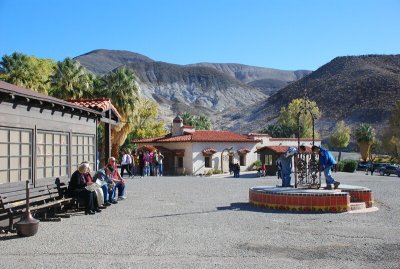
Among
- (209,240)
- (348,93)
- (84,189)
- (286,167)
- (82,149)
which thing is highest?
(348,93)

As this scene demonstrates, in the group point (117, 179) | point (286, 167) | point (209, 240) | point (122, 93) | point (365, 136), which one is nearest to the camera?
point (209, 240)

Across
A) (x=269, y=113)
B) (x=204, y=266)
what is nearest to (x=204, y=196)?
(x=204, y=266)

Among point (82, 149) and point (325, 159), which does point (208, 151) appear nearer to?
point (82, 149)

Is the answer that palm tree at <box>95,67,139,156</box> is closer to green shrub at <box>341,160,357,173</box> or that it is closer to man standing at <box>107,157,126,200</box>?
green shrub at <box>341,160,357,173</box>

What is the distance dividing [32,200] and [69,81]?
26069 millimetres

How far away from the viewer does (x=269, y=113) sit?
448ft

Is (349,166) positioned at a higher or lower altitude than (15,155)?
lower

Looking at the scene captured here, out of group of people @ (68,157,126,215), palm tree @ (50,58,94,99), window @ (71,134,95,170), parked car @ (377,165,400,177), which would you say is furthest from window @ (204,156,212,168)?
group of people @ (68,157,126,215)

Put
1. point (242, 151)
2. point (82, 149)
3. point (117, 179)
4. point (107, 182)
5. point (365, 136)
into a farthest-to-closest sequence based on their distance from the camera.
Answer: point (365, 136) < point (242, 151) < point (82, 149) < point (117, 179) < point (107, 182)

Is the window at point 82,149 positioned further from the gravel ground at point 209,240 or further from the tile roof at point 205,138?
the tile roof at point 205,138

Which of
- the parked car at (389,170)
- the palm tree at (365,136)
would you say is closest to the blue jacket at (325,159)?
the parked car at (389,170)

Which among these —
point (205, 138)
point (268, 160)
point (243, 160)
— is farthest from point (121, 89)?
point (243, 160)

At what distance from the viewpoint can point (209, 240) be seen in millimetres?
9523

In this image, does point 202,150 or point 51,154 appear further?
point 202,150
